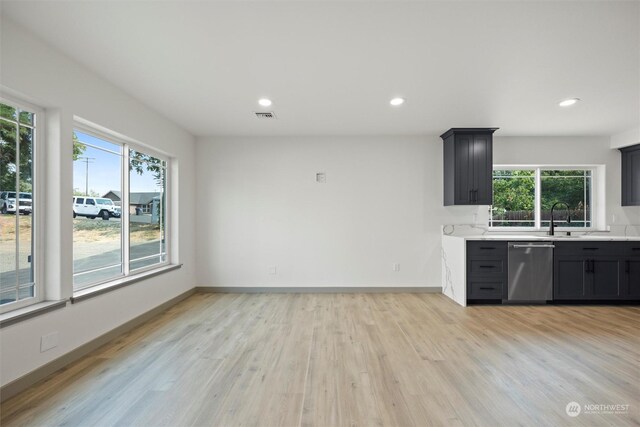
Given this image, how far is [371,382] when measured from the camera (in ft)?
7.40

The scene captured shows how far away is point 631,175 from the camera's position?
15.9ft

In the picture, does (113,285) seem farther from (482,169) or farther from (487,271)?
(482,169)

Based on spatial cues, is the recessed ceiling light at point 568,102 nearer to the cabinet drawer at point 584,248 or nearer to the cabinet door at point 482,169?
the cabinet door at point 482,169

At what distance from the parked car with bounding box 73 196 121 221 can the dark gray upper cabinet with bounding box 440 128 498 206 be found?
4.40 metres

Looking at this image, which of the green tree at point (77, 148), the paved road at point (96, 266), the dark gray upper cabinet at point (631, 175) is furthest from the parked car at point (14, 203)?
the dark gray upper cabinet at point (631, 175)

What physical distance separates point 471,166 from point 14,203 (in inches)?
200

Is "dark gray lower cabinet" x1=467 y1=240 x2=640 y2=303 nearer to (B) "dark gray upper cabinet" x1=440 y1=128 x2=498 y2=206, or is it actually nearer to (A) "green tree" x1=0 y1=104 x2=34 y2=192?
(B) "dark gray upper cabinet" x1=440 y1=128 x2=498 y2=206

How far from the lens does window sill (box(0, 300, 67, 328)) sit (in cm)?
203

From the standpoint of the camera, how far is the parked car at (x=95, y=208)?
113 inches

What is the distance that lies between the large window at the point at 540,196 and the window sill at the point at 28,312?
18.1 feet

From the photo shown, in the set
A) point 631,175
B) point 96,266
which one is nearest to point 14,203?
point 96,266

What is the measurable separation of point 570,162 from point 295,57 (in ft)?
16.2

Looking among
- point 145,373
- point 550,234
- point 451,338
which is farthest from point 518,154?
point 145,373

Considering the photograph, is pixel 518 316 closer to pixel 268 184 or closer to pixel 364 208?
pixel 364 208
